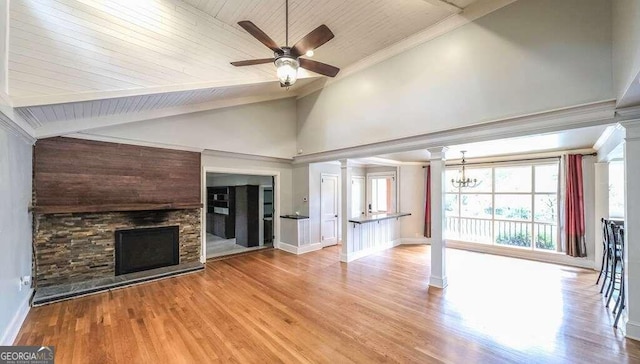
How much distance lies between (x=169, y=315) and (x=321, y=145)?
14.6ft

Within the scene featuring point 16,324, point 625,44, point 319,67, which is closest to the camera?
point 625,44

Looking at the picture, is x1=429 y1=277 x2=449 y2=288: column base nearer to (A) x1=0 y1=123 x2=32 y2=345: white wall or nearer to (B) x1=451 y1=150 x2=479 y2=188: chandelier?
(B) x1=451 y1=150 x2=479 y2=188: chandelier

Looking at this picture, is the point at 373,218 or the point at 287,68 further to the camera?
the point at 373,218

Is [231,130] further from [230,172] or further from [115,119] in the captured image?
[115,119]

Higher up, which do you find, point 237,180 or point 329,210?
point 237,180

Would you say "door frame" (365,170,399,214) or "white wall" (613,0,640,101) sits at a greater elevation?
"white wall" (613,0,640,101)

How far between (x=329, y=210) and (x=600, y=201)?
564 cm

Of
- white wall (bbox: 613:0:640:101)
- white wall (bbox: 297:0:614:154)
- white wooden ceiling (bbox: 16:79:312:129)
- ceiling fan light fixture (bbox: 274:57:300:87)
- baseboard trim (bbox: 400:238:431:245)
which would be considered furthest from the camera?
baseboard trim (bbox: 400:238:431:245)

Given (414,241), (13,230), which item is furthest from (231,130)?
(414,241)

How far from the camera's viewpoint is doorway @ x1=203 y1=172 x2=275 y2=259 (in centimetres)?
745

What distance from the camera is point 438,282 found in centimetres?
434

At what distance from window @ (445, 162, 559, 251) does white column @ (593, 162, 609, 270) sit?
73 centimetres

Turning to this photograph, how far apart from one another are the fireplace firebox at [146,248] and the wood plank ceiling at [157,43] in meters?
2.22

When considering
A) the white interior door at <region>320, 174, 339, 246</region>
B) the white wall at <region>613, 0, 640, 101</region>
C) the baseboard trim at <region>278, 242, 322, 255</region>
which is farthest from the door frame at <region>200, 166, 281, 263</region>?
the white wall at <region>613, 0, 640, 101</region>
